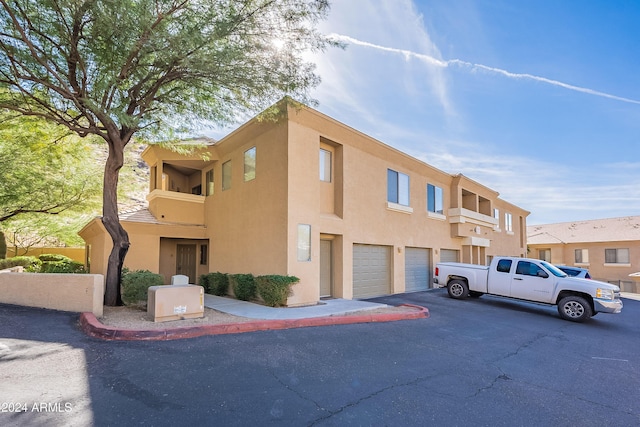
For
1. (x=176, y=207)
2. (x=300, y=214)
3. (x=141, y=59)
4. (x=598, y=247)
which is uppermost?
(x=141, y=59)

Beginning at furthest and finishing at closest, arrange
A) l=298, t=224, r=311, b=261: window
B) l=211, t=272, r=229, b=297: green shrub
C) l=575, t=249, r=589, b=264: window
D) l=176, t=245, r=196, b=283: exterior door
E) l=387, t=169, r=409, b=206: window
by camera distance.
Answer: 1. l=575, t=249, r=589, b=264: window
2. l=176, t=245, r=196, b=283: exterior door
3. l=387, t=169, r=409, b=206: window
4. l=211, t=272, r=229, b=297: green shrub
5. l=298, t=224, r=311, b=261: window

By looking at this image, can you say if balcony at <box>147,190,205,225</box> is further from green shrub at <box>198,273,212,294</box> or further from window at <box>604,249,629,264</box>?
window at <box>604,249,629,264</box>

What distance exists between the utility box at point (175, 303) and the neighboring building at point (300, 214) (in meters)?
3.19

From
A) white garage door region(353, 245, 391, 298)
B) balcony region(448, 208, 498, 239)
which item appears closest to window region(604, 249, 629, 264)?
balcony region(448, 208, 498, 239)

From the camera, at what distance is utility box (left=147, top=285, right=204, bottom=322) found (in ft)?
25.9

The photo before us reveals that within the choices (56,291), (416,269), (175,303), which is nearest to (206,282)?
(56,291)

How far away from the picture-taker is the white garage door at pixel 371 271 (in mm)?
13953

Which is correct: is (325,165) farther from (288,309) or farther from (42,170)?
(42,170)

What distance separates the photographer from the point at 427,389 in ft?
15.5

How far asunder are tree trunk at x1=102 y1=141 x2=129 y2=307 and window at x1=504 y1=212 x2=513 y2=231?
2944 cm

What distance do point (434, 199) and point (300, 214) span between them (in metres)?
10.6

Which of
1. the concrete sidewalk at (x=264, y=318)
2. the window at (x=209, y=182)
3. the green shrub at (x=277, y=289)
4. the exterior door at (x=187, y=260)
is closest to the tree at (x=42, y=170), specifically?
the window at (x=209, y=182)

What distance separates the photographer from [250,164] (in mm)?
13484

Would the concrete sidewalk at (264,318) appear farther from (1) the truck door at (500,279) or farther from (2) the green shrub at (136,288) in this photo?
(1) the truck door at (500,279)
